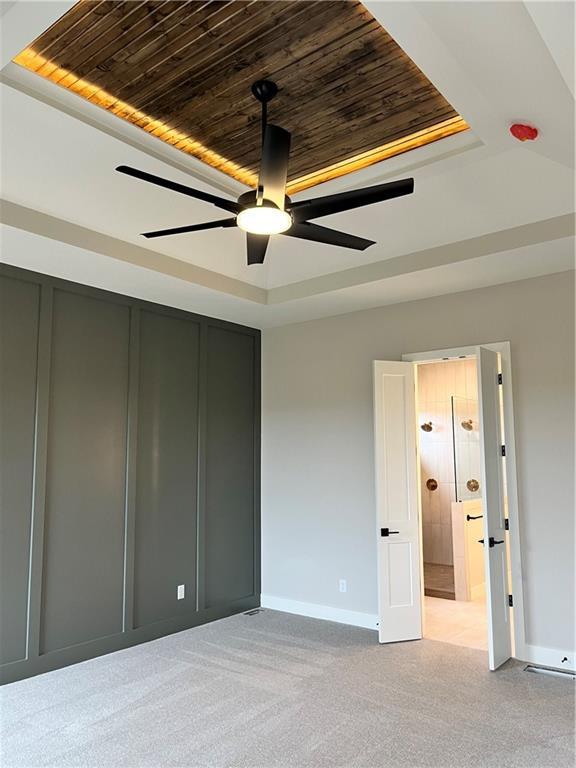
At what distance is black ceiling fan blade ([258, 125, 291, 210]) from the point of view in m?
2.32

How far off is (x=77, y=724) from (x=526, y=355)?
3.78 m

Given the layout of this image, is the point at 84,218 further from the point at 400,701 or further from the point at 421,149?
the point at 400,701

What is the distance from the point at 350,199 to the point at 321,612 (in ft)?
13.1

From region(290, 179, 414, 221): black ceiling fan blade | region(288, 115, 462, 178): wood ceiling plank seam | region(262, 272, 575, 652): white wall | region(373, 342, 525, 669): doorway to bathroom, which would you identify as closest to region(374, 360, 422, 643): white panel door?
region(373, 342, 525, 669): doorway to bathroom

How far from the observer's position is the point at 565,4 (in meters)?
1.57

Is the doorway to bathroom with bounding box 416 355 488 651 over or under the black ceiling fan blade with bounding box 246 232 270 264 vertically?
under

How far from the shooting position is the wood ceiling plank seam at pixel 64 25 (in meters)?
2.42

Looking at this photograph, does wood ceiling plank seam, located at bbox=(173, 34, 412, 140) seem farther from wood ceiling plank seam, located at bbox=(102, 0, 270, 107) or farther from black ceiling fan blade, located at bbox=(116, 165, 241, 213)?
black ceiling fan blade, located at bbox=(116, 165, 241, 213)

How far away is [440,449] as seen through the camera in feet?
25.7

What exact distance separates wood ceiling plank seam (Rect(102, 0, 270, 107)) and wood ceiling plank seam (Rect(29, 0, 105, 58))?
0.39 m

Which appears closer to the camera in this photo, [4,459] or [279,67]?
[279,67]

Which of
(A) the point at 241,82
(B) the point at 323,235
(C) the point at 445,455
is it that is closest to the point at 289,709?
(B) the point at 323,235

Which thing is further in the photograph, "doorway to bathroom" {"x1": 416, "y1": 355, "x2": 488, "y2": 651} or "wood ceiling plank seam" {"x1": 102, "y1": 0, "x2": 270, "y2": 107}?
"doorway to bathroom" {"x1": 416, "y1": 355, "x2": 488, "y2": 651}

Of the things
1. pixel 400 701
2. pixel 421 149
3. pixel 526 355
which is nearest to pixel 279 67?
pixel 421 149
